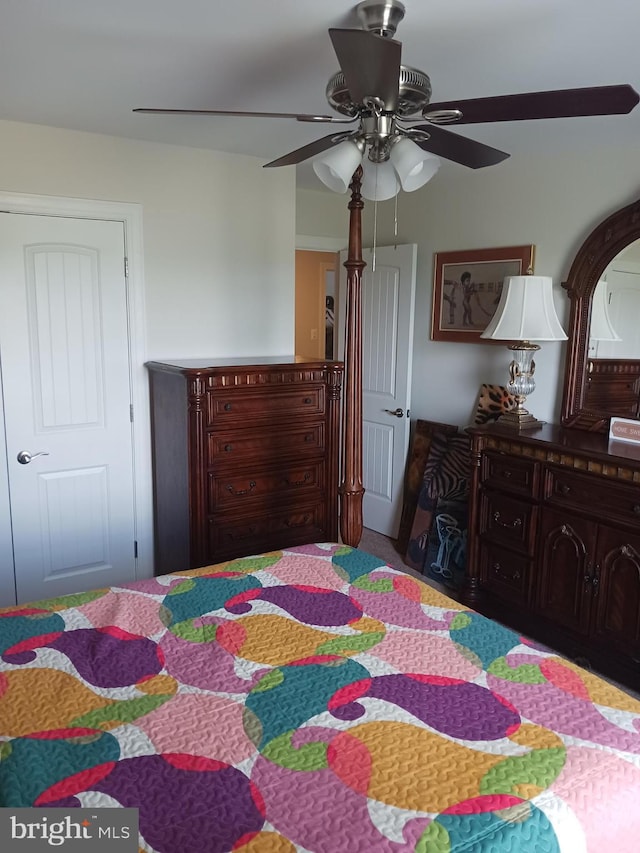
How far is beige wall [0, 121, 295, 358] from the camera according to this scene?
2990mm

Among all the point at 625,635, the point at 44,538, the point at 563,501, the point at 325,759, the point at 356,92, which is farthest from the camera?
the point at 44,538

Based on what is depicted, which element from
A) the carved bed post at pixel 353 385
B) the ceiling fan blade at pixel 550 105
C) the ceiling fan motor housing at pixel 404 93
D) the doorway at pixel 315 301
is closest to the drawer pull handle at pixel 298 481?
the carved bed post at pixel 353 385

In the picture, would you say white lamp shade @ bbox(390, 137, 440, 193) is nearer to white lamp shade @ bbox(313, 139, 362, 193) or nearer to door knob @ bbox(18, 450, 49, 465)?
white lamp shade @ bbox(313, 139, 362, 193)

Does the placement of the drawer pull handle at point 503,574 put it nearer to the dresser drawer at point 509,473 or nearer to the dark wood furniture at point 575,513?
the dark wood furniture at point 575,513

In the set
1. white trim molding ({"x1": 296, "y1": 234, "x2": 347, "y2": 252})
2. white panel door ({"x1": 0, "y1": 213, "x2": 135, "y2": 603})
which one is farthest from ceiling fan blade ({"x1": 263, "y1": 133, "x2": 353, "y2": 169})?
white trim molding ({"x1": 296, "y1": 234, "x2": 347, "y2": 252})

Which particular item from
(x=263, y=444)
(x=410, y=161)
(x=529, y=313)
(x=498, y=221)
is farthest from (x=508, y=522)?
(x=410, y=161)

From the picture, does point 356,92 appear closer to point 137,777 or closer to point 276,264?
point 137,777

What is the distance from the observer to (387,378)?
14.6 feet

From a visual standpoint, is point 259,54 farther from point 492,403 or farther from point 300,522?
point 492,403

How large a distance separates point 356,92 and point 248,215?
205cm

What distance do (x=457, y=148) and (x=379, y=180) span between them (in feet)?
0.85

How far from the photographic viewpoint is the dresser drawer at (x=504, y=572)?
315cm

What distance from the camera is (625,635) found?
2.71 m

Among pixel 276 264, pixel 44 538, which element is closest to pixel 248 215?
pixel 276 264
